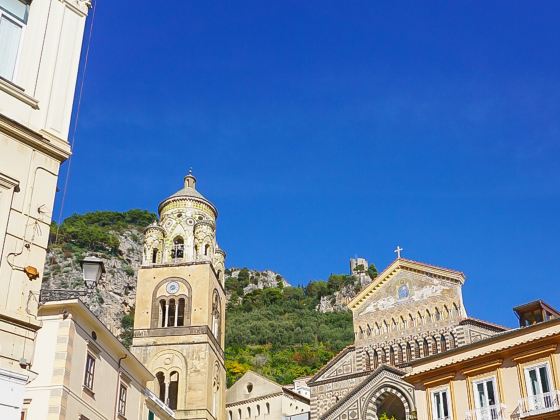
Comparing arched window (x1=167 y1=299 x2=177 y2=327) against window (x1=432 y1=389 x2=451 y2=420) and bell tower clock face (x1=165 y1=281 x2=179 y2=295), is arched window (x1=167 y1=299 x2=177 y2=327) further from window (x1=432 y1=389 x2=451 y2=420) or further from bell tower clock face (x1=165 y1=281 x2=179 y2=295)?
window (x1=432 y1=389 x2=451 y2=420)

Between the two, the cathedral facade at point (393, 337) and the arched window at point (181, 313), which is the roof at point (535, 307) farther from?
the arched window at point (181, 313)

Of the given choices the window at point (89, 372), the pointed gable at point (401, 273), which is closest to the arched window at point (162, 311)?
the pointed gable at point (401, 273)

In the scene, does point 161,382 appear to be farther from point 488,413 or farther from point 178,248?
point 488,413

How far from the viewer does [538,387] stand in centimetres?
2022

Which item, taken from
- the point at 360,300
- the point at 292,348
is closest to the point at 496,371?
the point at 360,300

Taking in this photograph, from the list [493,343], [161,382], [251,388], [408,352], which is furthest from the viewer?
[251,388]

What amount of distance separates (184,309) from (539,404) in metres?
24.9

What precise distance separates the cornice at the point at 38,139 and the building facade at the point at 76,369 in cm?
972

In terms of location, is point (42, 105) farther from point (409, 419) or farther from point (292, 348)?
point (292, 348)

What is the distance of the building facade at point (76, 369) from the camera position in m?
17.0

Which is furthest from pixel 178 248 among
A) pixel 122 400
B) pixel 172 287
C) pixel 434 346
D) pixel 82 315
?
pixel 82 315

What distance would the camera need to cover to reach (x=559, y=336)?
19766 millimetres

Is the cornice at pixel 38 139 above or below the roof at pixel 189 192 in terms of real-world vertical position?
below

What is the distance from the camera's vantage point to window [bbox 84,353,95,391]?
18872 mm
